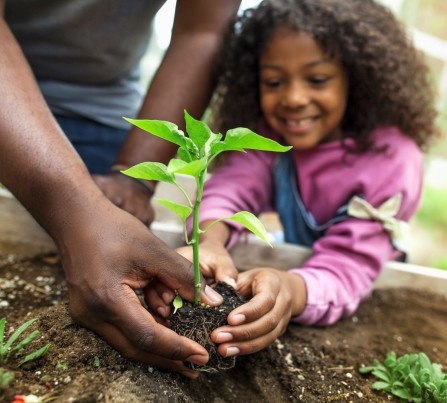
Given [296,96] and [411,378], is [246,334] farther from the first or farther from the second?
[296,96]

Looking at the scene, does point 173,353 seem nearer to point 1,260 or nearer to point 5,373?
point 5,373

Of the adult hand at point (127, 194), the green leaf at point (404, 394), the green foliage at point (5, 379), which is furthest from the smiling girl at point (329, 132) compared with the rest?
the green foliage at point (5, 379)

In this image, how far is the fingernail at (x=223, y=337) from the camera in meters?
1.16

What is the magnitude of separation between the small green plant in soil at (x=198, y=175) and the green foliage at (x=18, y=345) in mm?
317

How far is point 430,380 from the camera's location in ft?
4.35

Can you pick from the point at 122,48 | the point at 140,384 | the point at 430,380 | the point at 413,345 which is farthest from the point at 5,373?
the point at 122,48

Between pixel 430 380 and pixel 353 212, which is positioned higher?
pixel 353 212

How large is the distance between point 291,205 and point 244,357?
3.34ft

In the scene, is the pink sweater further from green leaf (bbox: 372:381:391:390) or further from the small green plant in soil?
the small green plant in soil

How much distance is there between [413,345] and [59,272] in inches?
52.4

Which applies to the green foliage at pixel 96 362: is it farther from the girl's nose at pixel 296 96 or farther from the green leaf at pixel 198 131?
the girl's nose at pixel 296 96

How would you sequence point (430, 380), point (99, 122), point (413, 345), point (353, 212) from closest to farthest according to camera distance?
point (430, 380) → point (413, 345) → point (353, 212) → point (99, 122)

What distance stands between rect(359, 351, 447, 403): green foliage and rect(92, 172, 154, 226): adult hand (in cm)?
93

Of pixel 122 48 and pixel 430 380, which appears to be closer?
pixel 430 380
